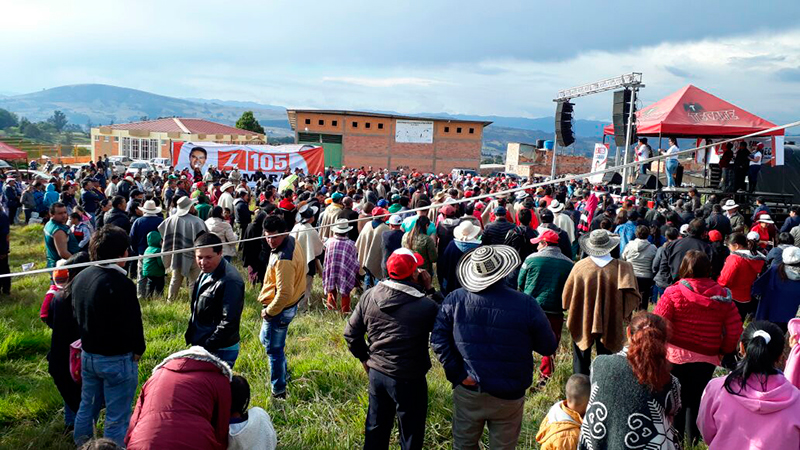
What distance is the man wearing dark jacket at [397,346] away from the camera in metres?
3.43

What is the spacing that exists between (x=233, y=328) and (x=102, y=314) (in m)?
0.84

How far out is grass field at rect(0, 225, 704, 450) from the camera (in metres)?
4.16

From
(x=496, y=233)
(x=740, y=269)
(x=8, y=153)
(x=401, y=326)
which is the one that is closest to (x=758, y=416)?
(x=401, y=326)

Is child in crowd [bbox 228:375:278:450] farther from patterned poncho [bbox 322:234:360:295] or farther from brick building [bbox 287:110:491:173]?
brick building [bbox 287:110:491:173]

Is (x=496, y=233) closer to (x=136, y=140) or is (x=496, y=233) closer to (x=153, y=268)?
(x=153, y=268)

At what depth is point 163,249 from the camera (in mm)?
7219

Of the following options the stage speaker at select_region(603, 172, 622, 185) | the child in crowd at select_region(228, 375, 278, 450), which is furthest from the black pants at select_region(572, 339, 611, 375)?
the stage speaker at select_region(603, 172, 622, 185)

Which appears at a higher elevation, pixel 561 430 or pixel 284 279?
pixel 284 279

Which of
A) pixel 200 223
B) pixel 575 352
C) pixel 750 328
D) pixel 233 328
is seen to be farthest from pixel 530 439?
pixel 200 223

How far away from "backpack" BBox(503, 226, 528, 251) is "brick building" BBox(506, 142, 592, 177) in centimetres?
4479

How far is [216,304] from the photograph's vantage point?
3912mm

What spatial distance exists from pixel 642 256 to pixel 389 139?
5178cm

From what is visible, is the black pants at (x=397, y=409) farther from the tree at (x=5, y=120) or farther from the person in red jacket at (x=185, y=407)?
the tree at (x=5, y=120)

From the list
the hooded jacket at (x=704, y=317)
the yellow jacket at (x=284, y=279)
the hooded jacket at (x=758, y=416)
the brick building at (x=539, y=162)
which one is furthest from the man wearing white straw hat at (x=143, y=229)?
the brick building at (x=539, y=162)
